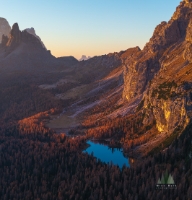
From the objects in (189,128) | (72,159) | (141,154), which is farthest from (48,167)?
(189,128)

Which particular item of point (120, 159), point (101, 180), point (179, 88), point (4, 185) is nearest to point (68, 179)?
point (101, 180)

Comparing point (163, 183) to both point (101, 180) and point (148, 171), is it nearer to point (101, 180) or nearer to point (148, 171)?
point (148, 171)

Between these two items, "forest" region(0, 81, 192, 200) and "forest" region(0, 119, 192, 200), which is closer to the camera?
"forest" region(0, 81, 192, 200)

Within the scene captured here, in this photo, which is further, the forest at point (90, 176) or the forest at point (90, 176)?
the forest at point (90, 176)

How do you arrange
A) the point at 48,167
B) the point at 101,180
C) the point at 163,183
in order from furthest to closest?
the point at 48,167, the point at 101,180, the point at 163,183

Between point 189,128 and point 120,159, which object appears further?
point 120,159

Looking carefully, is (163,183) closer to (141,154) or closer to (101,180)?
(101,180)

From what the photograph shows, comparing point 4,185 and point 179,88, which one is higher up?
point 179,88

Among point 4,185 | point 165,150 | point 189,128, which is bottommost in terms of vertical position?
point 4,185

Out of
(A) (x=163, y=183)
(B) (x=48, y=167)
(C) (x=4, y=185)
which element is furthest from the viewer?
(B) (x=48, y=167)
